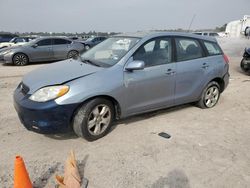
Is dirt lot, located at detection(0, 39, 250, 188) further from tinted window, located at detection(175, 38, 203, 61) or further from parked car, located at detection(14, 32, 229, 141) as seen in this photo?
tinted window, located at detection(175, 38, 203, 61)

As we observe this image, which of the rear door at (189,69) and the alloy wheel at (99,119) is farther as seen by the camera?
the rear door at (189,69)

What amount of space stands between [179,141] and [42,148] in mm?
2089

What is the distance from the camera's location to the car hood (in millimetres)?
3552

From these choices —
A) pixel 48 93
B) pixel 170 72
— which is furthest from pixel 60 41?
pixel 48 93

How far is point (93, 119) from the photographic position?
374 cm

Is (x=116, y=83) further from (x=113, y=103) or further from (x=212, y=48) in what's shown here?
(x=212, y=48)

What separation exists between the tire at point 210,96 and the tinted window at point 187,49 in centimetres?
77

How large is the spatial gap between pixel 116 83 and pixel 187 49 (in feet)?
6.10

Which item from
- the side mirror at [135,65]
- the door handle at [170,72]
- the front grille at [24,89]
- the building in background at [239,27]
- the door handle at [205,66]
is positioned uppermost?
the building in background at [239,27]

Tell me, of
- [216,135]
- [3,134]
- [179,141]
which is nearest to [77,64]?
[3,134]

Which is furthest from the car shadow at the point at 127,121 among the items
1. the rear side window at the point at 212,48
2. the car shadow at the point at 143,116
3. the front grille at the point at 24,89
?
the rear side window at the point at 212,48

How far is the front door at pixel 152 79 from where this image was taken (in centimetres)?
402

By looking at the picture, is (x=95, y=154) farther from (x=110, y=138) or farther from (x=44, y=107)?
(x=44, y=107)

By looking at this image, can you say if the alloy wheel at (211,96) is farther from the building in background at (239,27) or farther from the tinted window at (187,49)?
the building in background at (239,27)
